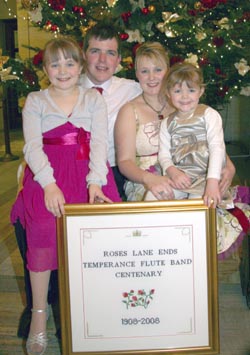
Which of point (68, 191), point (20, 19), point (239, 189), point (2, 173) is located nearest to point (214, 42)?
point (239, 189)

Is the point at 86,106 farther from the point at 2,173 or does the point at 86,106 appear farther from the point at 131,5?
the point at 2,173

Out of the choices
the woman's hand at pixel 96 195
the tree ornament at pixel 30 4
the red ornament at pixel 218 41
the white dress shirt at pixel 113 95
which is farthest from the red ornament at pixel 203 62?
the woman's hand at pixel 96 195

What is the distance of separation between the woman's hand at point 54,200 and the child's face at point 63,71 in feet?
1.48

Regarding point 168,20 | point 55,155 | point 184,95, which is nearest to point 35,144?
point 55,155

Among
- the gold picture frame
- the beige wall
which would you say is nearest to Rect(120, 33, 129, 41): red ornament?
the gold picture frame

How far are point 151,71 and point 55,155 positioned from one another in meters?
0.63

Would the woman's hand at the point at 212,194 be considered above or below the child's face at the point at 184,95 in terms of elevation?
below

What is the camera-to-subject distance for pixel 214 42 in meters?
3.23

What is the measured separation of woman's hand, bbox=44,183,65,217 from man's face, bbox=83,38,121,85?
83 cm

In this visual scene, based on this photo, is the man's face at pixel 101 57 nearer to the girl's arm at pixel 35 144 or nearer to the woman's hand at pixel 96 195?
the girl's arm at pixel 35 144

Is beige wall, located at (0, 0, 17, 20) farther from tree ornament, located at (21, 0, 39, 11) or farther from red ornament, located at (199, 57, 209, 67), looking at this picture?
red ornament, located at (199, 57, 209, 67)

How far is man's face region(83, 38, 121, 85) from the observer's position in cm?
256

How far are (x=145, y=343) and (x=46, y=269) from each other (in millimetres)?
512

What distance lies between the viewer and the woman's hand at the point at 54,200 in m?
1.98
